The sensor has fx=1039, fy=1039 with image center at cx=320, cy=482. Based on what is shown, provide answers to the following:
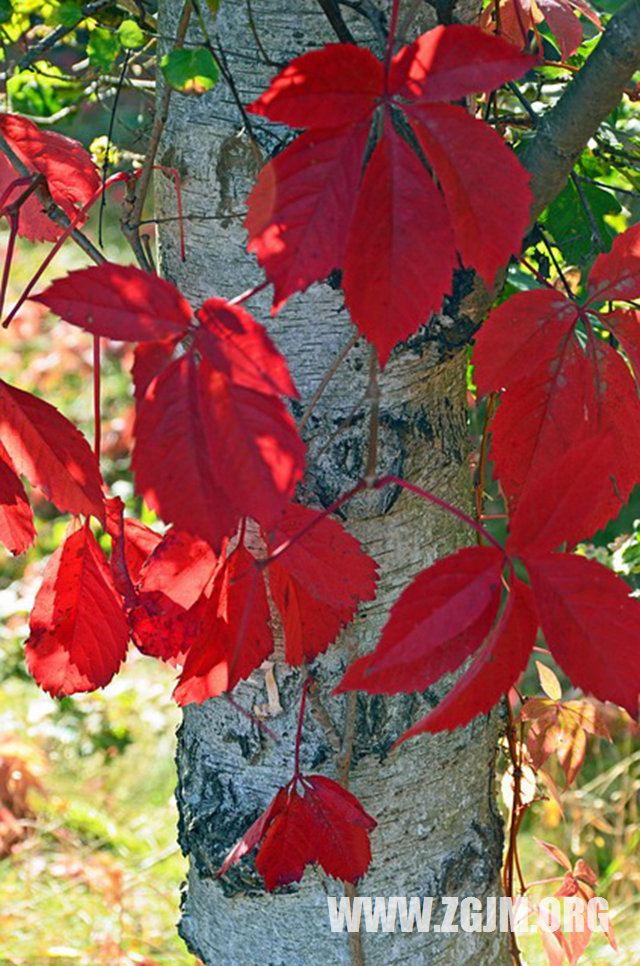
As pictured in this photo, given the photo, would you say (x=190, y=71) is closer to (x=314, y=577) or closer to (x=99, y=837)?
(x=314, y=577)

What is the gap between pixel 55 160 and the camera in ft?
2.74

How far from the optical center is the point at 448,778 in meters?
0.96

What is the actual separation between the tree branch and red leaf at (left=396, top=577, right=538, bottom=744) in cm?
35

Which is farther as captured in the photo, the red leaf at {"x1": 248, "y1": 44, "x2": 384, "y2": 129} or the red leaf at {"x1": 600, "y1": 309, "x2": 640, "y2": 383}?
the red leaf at {"x1": 600, "y1": 309, "x2": 640, "y2": 383}

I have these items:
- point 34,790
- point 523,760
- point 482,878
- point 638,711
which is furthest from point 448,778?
point 34,790

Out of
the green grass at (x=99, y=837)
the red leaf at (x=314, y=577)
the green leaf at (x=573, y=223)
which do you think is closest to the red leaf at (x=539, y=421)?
the red leaf at (x=314, y=577)

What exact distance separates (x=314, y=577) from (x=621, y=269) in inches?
12.4

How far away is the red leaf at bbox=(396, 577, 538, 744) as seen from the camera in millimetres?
572

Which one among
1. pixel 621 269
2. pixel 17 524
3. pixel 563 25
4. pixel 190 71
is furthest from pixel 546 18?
pixel 17 524

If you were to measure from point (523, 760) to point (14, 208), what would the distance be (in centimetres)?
82

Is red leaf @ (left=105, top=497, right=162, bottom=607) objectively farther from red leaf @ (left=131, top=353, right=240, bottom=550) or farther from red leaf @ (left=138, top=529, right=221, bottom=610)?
red leaf @ (left=131, top=353, right=240, bottom=550)

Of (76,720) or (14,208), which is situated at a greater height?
(76,720)

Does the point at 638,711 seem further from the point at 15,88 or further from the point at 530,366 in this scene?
the point at 15,88

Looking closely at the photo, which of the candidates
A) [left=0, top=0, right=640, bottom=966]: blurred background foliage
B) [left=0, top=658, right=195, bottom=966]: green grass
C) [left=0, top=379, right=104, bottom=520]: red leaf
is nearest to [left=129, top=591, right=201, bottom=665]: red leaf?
[left=0, top=379, right=104, bottom=520]: red leaf
